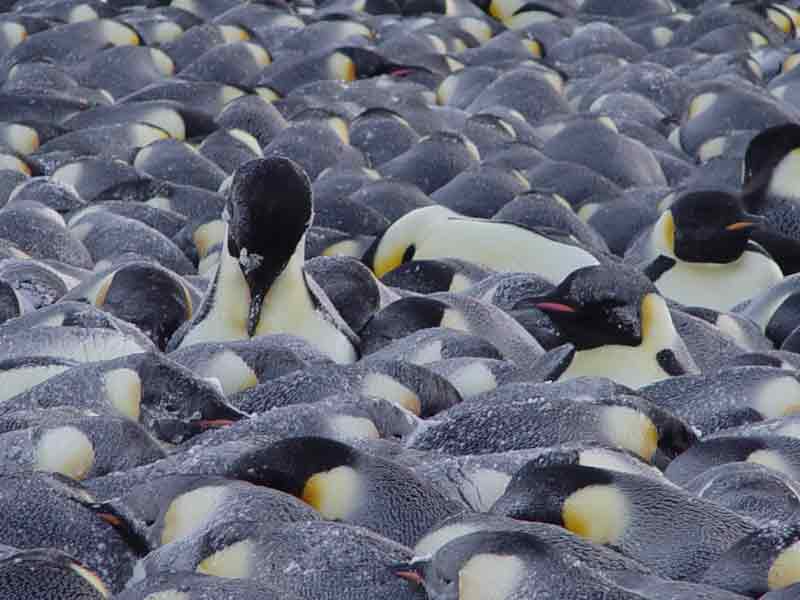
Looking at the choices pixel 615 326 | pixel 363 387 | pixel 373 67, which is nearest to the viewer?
pixel 363 387

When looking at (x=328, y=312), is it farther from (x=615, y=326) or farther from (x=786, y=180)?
(x=786, y=180)

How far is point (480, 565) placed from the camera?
3037 millimetres

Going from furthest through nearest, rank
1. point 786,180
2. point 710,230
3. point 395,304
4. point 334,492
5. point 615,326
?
1. point 786,180
2. point 710,230
3. point 395,304
4. point 615,326
5. point 334,492

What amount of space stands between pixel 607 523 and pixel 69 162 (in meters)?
4.30

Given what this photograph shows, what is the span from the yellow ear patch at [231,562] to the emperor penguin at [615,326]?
208 cm

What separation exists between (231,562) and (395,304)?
2.31 metres

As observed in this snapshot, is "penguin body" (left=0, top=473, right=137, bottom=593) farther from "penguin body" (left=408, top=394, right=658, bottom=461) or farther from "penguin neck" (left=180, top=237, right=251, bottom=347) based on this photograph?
"penguin neck" (left=180, top=237, right=251, bottom=347)

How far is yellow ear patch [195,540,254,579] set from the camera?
10.5 ft

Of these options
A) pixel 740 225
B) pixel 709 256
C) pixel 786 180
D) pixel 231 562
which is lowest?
pixel 786 180

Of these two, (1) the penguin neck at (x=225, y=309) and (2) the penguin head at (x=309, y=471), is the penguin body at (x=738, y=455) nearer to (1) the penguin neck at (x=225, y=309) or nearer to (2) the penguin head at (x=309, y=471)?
(2) the penguin head at (x=309, y=471)

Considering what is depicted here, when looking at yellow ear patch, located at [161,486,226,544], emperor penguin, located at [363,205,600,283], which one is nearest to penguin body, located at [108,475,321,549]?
yellow ear patch, located at [161,486,226,544]

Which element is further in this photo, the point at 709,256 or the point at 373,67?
the point at 373,67

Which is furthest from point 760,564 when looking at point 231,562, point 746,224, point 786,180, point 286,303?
point 786,180

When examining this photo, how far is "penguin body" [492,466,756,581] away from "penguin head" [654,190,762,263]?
3.20 m
